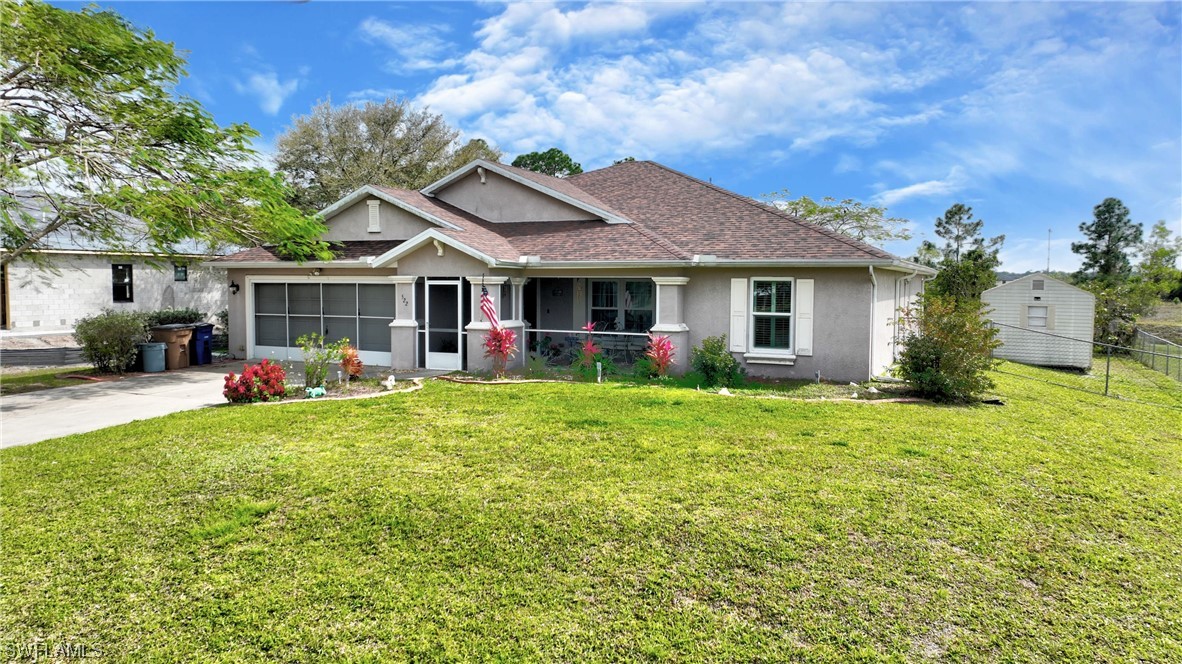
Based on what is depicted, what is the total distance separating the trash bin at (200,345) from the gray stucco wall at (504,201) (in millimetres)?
7537

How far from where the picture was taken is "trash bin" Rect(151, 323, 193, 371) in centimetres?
1540

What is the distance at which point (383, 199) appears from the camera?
16.6 meters

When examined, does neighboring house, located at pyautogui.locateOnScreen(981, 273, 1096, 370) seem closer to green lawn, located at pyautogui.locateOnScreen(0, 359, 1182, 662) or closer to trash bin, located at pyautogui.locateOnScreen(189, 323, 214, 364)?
green lawn, located at pyautogui.locateOnScreen(0, 359, 1182, 662)

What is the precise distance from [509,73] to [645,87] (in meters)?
3.59

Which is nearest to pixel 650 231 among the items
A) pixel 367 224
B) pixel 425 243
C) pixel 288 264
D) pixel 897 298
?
pixel 425 243

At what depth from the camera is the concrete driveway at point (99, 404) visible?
902 centimetres

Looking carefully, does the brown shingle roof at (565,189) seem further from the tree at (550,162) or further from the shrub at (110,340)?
the tree at (550,162)

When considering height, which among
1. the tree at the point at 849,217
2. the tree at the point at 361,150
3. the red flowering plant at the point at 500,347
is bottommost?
the red flowering plant at the point at 500,347

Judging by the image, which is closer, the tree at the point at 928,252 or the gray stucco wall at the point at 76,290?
the gray stucco wall at the point at 76,290

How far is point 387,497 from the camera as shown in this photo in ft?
19.9

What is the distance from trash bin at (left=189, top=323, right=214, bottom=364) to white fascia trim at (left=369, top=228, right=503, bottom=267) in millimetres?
5354

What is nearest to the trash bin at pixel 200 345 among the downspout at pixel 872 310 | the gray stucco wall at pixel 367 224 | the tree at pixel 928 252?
the gray stucco wall at pixel 367 224

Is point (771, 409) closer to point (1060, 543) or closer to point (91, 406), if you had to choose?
point (1060, 543)

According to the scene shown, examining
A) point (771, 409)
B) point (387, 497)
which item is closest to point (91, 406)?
point (387, 497)
